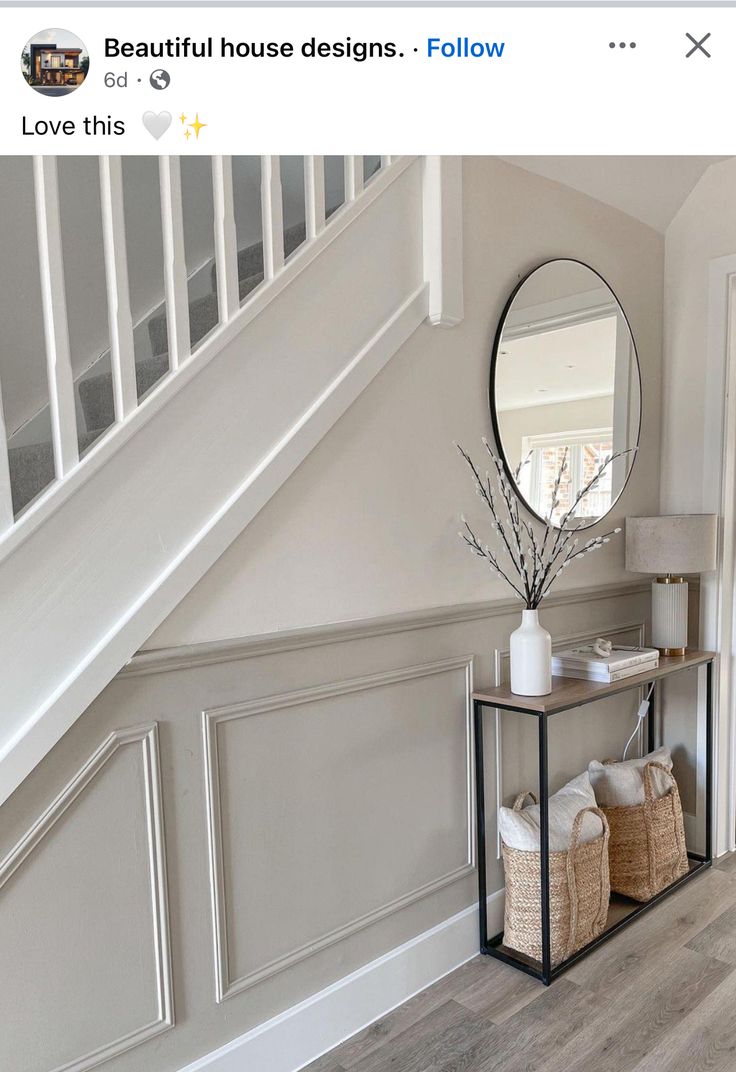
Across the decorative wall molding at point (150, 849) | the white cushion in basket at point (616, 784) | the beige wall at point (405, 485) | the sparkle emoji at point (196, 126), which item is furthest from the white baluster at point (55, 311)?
the white cushion in basket at point (616, 784)

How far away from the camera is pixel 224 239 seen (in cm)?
158

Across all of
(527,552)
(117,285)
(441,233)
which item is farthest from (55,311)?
(527,552)

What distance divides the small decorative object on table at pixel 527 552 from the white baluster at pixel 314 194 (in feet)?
2.39

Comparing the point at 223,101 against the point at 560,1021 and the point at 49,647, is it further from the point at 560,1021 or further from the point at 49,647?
the point at 560,1021

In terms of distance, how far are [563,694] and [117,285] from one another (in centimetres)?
155

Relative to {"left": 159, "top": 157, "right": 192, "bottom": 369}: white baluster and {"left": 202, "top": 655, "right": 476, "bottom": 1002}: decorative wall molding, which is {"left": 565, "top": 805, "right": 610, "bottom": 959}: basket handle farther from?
{"left": 159, "top": 157, "right": 192, "bottom": 369}: white baluster

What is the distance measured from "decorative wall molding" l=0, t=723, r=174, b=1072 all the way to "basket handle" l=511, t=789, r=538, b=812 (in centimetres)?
109

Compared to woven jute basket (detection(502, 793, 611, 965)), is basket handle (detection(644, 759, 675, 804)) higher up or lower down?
higher up

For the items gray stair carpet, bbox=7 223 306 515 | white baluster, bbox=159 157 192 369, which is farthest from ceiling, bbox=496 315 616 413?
white baluster, bbox=159 157 192 369

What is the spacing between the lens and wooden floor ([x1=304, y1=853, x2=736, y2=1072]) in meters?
1.80

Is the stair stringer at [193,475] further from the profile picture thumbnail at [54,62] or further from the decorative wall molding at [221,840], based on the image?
the profile picture thumbnail at [54,62]

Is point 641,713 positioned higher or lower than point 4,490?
lower

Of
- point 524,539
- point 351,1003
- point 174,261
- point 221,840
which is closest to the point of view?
point 174,261

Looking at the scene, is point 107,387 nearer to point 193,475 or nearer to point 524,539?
point 193,475
